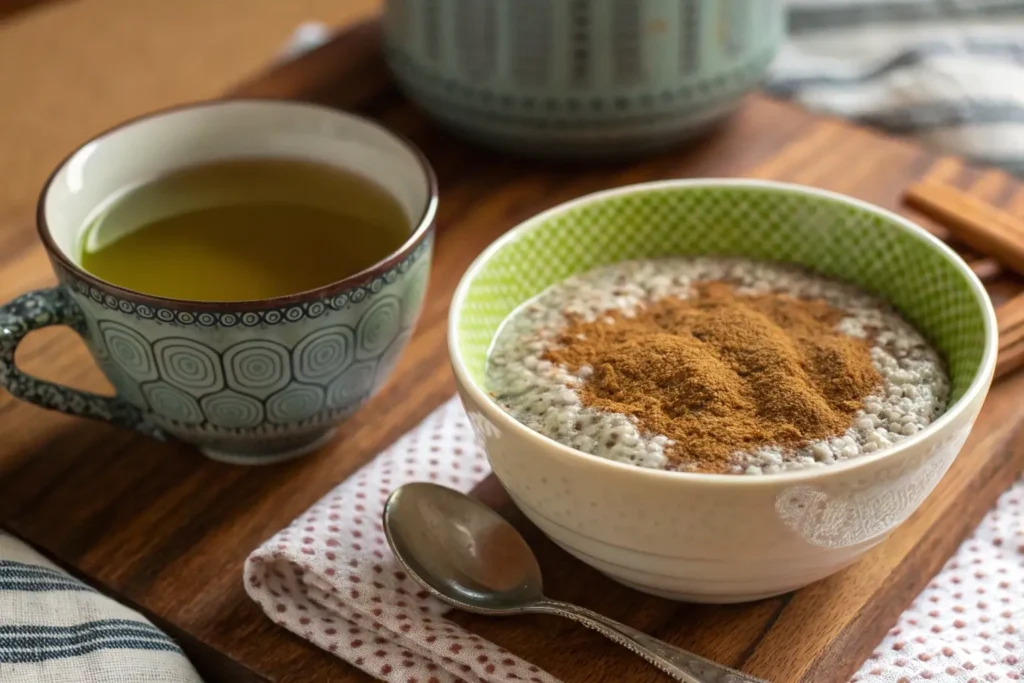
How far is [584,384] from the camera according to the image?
2.39 ft

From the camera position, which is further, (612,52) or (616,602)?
(612,52)

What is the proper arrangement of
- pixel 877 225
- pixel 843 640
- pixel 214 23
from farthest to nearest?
1. pixel 214 23
2. pixel 877 225
3. pixel 843 640

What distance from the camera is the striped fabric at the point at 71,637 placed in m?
0.69

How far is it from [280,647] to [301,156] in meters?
A: 0.41

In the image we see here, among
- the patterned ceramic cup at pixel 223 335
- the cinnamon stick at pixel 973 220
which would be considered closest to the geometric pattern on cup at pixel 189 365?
the patterned ceramic cup at pixel 223 335

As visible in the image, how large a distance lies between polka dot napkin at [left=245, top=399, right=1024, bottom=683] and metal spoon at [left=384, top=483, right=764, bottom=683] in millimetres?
18

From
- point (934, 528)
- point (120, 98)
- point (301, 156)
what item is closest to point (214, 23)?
point (120, 98)

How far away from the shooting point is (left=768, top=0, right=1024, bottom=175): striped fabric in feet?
4.20

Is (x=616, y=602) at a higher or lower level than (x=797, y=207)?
lower

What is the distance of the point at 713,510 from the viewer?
0.61m

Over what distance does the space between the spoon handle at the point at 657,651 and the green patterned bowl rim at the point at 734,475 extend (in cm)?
11

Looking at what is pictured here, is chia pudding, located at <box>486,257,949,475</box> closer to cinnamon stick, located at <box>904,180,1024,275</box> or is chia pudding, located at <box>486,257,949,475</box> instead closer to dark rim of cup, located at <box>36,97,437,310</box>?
dark rim of cup, located at <box>36,97,437,310</box>

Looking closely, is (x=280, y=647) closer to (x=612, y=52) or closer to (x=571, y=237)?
(x=571, y=237)

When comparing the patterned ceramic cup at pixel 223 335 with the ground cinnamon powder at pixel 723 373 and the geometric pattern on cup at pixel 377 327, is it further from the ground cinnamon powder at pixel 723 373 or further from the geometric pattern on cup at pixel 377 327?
the ground cinnamon powder at pixel 723 373
